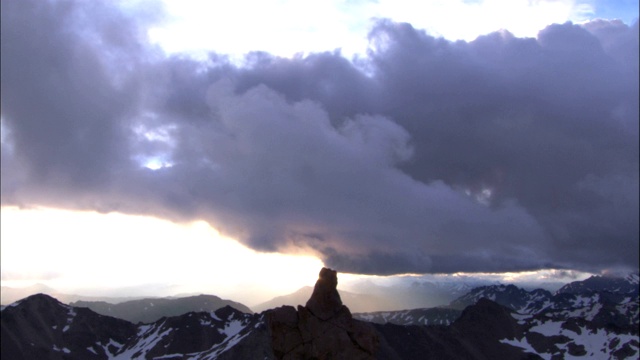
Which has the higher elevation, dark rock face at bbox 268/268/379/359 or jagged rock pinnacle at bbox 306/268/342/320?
jagged rock pinnacle at bbox 306/268/342/320

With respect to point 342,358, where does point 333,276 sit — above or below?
above

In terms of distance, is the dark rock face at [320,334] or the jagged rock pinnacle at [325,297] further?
the jagged rock pinnacle at [325,297]

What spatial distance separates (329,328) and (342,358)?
3.02m

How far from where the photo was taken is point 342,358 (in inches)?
2062

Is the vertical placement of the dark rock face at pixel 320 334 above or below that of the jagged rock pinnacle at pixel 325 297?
below

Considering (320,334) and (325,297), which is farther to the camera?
(325,297)

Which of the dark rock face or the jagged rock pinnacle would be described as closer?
the dark rock face

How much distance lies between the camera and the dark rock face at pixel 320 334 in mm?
52931

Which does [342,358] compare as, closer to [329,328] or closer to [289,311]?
[329,328]

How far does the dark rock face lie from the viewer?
52.9 m

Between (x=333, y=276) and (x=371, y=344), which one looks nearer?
(x=371, y=344)

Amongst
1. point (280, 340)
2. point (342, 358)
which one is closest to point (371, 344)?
point (342, 358)

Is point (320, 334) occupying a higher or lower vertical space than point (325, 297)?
lower

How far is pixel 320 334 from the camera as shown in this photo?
54031 millimetres
